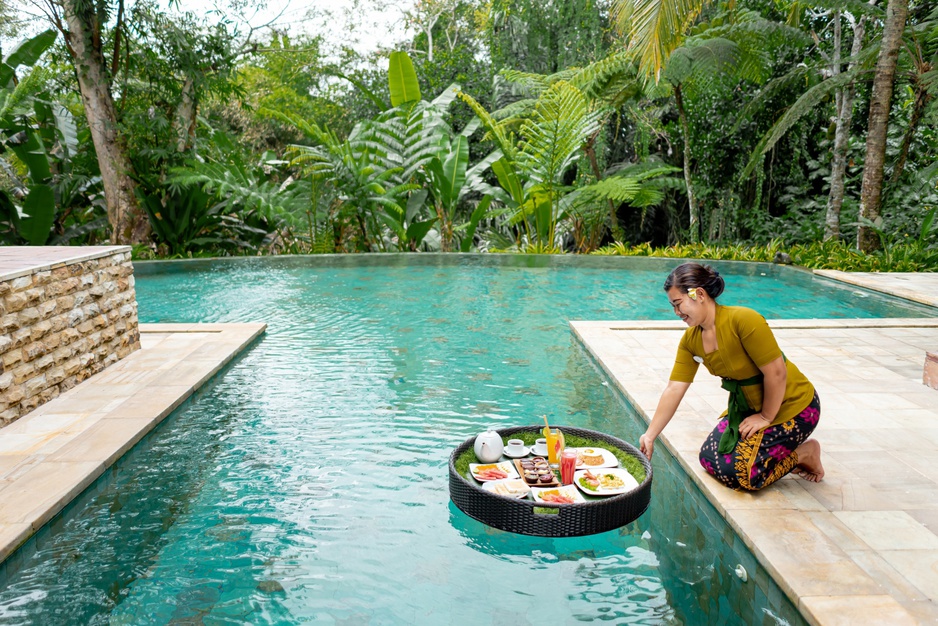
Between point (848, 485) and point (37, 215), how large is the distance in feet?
34.3

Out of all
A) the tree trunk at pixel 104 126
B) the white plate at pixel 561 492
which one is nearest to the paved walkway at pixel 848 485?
the white plate at pixel 561 492

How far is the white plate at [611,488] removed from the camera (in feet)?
9.84

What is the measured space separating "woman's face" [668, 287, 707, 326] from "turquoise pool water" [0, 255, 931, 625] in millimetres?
885

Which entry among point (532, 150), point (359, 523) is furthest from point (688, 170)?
point (359, 523)

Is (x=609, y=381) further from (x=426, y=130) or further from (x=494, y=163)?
(x=426, y=130)

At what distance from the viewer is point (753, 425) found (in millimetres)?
3008

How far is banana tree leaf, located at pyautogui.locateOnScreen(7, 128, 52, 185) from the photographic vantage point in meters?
10.4

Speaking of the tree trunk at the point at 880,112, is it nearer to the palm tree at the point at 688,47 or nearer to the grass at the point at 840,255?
the grass at the point at 840,255

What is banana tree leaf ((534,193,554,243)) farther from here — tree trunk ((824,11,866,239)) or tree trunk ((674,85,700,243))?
tree trunk ((824,11,866,239))

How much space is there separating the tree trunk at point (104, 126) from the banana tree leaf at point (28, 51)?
0.40 metres

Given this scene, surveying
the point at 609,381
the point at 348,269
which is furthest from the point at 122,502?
the point at 348,269

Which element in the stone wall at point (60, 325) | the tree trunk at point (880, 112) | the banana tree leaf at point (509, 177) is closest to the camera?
the stone wall at point (60, 325)

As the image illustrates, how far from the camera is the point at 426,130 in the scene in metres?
12.3

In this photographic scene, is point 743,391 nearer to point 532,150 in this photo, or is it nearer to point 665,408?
point 665,408
